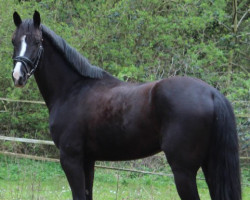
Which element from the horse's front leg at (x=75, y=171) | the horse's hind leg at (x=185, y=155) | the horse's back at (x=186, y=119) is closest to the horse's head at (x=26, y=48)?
the horse's front leg at (x=75, y=171)

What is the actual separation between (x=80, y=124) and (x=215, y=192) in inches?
55.0

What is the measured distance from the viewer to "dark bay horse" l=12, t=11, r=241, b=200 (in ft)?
12.4

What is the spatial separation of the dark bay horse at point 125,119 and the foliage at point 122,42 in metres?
4.78

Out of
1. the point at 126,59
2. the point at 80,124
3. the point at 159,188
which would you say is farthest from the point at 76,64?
the point at 126,59

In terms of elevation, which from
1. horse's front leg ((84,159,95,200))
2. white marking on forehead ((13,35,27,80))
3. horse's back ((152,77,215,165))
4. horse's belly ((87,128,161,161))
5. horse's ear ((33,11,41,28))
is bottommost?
horse's front leg ((84,159,95,200))

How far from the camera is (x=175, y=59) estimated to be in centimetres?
1040

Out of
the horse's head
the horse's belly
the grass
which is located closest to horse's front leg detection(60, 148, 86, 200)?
the horse's belly

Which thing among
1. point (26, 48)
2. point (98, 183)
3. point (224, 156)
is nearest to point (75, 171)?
point (26, 48)

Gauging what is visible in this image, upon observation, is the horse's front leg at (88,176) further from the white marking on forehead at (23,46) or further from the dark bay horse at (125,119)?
the white marking on forehead at (23,46)

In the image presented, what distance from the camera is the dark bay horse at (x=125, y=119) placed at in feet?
12.4

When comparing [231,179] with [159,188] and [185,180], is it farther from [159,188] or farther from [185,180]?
[159,188]

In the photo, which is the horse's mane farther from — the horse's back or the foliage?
the foliage

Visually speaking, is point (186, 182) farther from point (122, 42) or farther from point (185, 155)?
point (122, 42)

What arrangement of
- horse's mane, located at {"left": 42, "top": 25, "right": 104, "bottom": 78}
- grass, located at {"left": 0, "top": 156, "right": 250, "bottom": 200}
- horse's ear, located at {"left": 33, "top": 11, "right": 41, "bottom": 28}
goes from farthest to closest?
1. grass, located at {"left": 0, "top": 156, "right": 250, "bottom": 200}
2. horse's mane, located at {"left": 42, "top": 25, "right": 104, "bottom": 78}
3. horse's ear, located at {"left": 33, "top": 11, "right": 41, "bottom": 28}
